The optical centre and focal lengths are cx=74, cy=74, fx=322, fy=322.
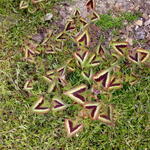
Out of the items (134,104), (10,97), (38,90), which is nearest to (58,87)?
(38,90)

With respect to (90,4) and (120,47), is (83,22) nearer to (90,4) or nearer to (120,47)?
(90,4)

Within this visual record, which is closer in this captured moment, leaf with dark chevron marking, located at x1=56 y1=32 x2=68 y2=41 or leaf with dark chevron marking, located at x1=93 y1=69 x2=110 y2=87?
leaf with dark chevron marking, located at x1=93 y1=69 x2=110 y2=87

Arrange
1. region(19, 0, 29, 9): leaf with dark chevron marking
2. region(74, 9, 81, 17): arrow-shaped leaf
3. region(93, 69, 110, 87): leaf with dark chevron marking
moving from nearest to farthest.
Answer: region(93, 69, 110, 87): leaf with dark chevron marking, region(74, 9, 81, 17): arrow-shaped leaf, region(19, 0, 29, 9): leaf with dark chevron marking

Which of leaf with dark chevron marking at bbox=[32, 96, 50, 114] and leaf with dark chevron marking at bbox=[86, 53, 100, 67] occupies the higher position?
leaf with dark chevron marking at bbox=[86, 53, 100, 67]

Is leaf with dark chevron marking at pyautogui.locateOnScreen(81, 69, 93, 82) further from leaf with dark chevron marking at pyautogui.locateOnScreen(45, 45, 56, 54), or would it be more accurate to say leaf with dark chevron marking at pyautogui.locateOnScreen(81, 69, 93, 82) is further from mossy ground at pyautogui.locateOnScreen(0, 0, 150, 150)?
leaf with dark chevron marking at pyautogui.locateOnScreen(45, 45, 56, 54)

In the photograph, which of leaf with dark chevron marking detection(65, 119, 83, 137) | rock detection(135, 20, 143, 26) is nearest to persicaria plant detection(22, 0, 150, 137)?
leaf with dark chevron marking detection(65, 119, 83, 137)

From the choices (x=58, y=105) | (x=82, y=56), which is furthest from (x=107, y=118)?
(x=82, y=56)

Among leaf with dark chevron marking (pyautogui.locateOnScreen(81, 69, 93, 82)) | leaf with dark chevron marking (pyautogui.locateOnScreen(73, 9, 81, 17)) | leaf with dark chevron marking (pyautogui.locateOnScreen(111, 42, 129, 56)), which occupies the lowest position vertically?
leaf with dark chevron marking (pyautogui.locateOnScreen(81, 69, 93, 82))
